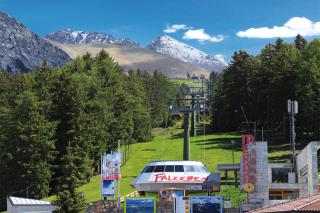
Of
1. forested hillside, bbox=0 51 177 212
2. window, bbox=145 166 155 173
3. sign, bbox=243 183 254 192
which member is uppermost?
forested hillside, bbox=0 51 177 212

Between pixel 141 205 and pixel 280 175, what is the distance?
18244 mm

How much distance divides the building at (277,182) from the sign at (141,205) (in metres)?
6.49

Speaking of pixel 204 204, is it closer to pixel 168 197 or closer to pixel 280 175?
pixel 168 197

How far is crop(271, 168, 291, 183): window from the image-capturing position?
53.8 m

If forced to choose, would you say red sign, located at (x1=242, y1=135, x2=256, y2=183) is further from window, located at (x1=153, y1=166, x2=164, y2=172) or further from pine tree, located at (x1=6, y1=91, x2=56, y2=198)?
pine tree, located at (x1=6, y1=91, x2=56, y2=198)

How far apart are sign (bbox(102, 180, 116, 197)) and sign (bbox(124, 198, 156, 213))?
4749 mm

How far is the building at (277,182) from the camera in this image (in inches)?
1715

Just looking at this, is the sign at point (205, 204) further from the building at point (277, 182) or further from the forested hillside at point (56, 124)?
the forested hillside at point (56, 124)

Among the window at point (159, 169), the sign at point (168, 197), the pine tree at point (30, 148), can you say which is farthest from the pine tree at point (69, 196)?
the pine tree at point (30, 148)

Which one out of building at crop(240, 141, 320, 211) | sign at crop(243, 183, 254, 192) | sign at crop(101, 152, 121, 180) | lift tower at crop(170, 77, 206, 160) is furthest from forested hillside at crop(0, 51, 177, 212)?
sign at crop(243, 183, 254, 192)

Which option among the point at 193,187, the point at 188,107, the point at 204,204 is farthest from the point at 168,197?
the point at 188,107

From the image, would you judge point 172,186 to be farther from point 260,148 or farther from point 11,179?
point 11,179

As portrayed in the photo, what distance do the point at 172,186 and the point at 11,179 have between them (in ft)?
93.6

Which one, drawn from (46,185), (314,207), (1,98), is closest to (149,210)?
(314,207)
